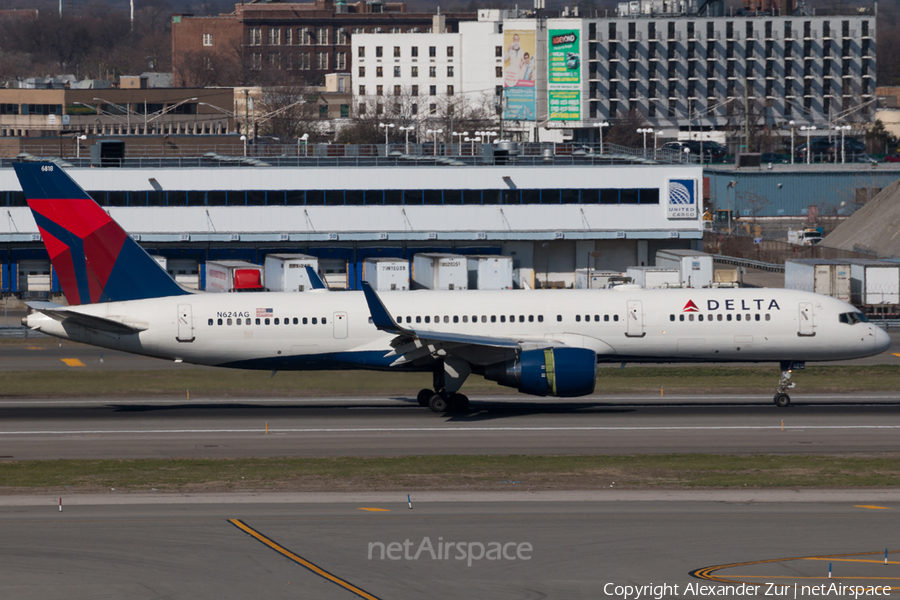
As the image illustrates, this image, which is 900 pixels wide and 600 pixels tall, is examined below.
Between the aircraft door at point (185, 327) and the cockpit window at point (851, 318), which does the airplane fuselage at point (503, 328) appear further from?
the cockpit window at point (851, 318)

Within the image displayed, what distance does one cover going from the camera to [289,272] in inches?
3142

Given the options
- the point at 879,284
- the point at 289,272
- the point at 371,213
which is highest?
the point at 371,213

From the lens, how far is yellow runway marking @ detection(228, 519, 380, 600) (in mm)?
22047

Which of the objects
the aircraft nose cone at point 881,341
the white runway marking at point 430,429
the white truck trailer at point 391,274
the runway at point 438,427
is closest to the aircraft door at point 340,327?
the runway at point 438,427

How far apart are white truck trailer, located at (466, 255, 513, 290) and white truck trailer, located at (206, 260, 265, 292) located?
A: 628 inches

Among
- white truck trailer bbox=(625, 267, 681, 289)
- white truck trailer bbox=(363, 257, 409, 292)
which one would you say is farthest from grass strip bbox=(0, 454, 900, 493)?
white truck trailer bbox=(363, 257, 409, 292)

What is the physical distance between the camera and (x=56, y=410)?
150ft

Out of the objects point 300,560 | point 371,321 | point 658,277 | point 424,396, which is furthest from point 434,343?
point 658,277

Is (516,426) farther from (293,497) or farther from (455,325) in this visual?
(293,497)

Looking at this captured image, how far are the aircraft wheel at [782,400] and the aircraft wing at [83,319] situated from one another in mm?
25532

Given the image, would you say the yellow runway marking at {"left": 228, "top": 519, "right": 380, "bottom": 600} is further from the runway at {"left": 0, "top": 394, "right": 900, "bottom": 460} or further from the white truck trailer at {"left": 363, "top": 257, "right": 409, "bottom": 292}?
the white truck trailer at {"left": 363, "top": 257, "right": 409, "bottom": 292}

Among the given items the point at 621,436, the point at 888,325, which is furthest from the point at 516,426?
the point at 888,325

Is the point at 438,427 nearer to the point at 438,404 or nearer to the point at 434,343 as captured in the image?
the point at 438,404

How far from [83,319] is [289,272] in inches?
1475
